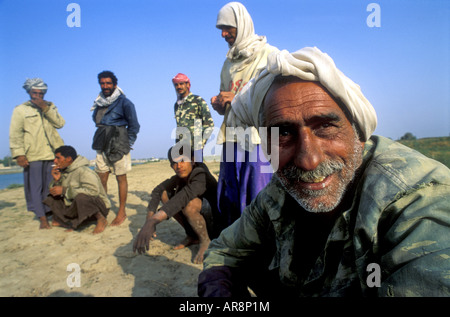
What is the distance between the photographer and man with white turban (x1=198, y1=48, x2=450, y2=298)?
89cm

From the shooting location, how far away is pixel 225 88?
3650 mm

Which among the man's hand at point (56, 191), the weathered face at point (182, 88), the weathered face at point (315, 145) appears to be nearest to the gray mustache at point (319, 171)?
the weathered face at point (315, 145)

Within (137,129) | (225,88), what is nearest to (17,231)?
(137,129)

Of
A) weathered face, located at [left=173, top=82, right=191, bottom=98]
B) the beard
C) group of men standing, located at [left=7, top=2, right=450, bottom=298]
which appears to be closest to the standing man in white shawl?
group of men standing, located at [left=7, top=2, right=450, bottom=298]

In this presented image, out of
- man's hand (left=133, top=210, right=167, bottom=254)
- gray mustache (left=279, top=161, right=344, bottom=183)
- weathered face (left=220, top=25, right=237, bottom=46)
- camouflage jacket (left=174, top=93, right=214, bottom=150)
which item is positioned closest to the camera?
gray mustache (left=279, top=161, right=344, bottom=183)

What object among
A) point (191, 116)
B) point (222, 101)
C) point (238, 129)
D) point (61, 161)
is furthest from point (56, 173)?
point (238, 129)

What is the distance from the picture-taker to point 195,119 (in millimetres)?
4586

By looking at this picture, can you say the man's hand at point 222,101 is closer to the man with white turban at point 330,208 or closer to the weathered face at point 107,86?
the man with white turban at point 330,208

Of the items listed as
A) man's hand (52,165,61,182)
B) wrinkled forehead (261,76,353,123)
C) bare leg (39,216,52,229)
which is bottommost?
bare leg (39,216,52,229)

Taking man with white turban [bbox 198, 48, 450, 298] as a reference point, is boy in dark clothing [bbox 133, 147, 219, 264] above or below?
below
